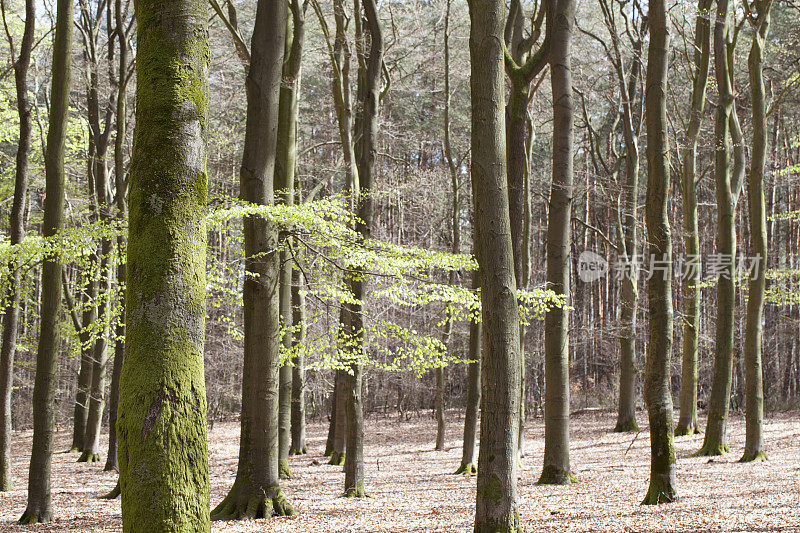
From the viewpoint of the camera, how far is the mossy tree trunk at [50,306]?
318 inches

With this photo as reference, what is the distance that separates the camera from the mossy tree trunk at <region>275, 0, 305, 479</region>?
9.01 m

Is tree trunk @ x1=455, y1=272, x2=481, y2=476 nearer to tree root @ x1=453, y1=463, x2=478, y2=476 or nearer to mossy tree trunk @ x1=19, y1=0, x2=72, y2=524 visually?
tree root @ x1=453, y1=463, x2=478, y2=476

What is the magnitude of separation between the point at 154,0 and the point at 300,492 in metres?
8.51

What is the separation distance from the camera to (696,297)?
615 inches

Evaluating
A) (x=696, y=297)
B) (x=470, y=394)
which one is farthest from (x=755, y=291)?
(x=470, y=394)

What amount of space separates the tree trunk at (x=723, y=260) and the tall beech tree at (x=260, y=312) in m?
8.42

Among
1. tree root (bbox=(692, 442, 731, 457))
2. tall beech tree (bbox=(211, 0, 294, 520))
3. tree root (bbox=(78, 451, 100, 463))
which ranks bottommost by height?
tree root (bbox=(78, 451, 100, 463))

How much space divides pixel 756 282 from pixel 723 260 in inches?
26.0

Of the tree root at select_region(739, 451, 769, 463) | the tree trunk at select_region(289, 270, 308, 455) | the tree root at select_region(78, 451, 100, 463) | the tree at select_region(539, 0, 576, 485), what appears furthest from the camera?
the tree root at select_region(78, 451, 100, 463)

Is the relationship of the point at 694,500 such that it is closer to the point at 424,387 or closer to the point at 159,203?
the point at 159,203

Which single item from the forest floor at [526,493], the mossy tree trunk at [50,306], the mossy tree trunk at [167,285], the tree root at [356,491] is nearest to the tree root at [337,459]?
the forest floor at [526,493]

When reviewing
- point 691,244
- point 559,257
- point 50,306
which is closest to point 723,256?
point 691,244

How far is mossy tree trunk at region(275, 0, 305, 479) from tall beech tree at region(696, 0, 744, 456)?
775 centimetres
